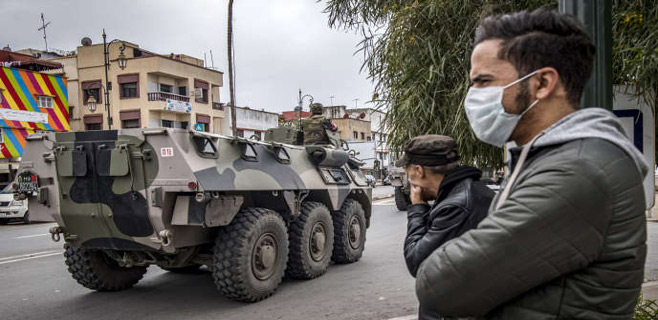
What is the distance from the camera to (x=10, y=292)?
664 centimetres

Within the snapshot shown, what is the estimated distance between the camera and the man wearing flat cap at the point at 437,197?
7.90 ft

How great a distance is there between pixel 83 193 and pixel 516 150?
17.0ft

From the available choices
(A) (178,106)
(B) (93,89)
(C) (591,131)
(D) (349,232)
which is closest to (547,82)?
(C) (591,131)

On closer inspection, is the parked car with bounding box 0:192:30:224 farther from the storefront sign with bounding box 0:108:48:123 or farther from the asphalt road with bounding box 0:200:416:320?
the asphalt road with bounding box 0:200:416:320

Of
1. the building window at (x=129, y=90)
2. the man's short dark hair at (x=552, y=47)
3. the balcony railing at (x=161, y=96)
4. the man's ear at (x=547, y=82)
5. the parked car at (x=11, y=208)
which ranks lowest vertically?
the parked car at (x=11, y=208)

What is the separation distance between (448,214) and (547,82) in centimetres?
109

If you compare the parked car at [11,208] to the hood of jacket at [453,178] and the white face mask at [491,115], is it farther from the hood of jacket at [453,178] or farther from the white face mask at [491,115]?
the white face mask at [491,115]

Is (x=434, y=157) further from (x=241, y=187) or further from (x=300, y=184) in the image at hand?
(x=300, y=184)

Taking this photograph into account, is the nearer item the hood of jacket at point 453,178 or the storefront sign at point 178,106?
the hood of jacket at point 453,178

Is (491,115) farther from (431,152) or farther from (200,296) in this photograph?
(200,296)

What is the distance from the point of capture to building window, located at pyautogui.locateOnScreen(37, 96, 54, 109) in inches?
967

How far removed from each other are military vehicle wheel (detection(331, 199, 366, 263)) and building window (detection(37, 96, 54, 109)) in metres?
20.9

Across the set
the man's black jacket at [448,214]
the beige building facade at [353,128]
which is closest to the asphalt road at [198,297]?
the man's black jacket at [448,214]

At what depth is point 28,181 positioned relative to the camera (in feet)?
19.9
